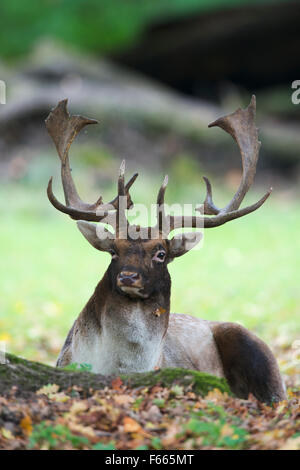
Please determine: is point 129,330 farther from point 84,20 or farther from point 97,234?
point 84,20

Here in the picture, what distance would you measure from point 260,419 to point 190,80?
2460 centimetres

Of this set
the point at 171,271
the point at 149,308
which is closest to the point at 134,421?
the point at 149,308

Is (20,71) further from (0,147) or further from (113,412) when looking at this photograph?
(113,412)

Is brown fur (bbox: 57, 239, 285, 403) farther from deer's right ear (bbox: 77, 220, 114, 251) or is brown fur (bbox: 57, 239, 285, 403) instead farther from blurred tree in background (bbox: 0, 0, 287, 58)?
blurred tree in background (bbox: 0, 0, 287, 58)

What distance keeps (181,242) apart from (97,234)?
69 cm

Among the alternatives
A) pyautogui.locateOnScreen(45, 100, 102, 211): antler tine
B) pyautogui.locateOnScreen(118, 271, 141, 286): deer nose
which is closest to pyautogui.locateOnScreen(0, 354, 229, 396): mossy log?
pyautogui.locateOnScreen(118, 271, 141, 286): deer nose

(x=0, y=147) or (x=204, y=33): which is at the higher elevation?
(x=204, y=33)

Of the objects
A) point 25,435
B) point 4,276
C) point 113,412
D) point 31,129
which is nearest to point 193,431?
point 113,412

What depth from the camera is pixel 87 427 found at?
183 inches

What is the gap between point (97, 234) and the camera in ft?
21.5

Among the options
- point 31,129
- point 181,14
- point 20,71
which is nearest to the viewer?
point 31,129

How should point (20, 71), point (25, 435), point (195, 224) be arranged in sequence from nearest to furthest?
point (25, 435) < point (195, 224) < point (20, 71)

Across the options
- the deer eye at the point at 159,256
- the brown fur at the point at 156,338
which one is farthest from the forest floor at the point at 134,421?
the deer eye at the point at 159,256

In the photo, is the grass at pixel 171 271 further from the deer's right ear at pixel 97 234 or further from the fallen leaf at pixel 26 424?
the fallen leaf at pixel 26 424
